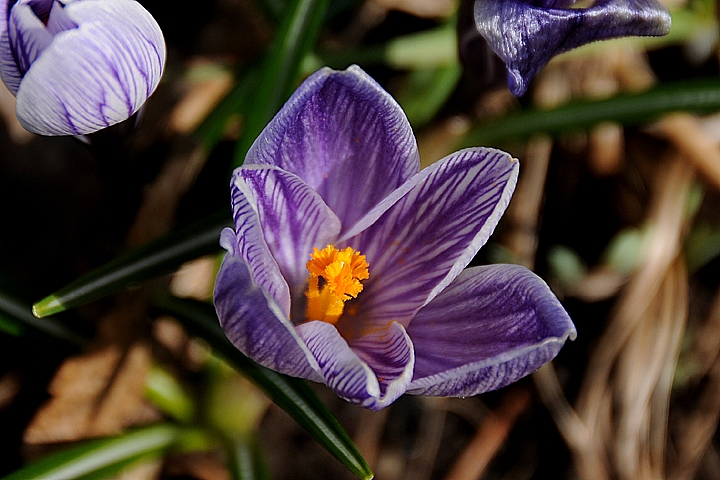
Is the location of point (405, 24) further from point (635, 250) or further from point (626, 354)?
point (626, 354)

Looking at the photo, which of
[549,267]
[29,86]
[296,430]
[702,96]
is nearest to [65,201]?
[296,430]

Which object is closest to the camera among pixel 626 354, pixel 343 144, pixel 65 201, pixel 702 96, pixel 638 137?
pixel 343 144

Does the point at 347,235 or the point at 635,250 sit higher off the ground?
the point at 347,235

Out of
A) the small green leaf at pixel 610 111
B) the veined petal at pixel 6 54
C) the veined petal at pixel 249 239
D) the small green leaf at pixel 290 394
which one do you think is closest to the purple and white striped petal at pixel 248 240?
the veined petal at pixel 249 239

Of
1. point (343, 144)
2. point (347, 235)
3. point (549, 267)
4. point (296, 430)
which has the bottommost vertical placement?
point (296, 430)

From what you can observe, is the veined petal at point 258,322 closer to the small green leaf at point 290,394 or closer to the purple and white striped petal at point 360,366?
the purple and white striped petal at point 360,366

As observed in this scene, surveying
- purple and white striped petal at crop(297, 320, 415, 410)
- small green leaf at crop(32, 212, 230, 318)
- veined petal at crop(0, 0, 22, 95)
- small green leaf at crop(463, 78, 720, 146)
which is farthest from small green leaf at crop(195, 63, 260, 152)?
purple and white striped petal at crop(297, 320, 415, 410)

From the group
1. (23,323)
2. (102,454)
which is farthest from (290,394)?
(23,323)
